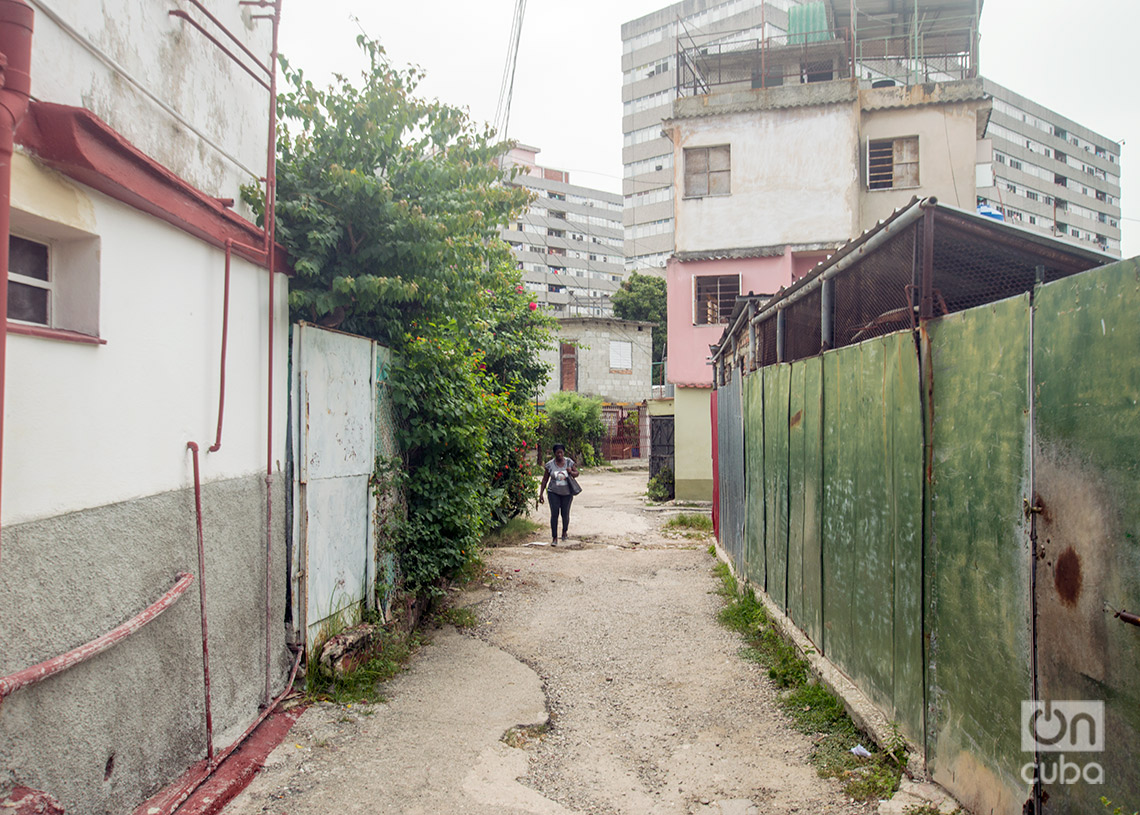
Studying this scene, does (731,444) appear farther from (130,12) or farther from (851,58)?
(851,58)

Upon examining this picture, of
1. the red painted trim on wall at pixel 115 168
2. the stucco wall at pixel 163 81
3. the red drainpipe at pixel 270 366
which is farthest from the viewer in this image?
the red drainpipe at pixel 270 366

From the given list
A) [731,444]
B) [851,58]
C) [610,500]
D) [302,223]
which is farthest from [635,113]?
[302,223]

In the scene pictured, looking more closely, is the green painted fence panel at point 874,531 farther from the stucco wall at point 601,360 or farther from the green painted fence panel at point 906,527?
the stucco wall at point 601,360

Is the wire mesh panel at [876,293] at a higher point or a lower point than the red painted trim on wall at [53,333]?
higher

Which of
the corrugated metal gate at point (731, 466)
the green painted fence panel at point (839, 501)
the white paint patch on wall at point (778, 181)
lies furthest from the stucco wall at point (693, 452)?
the green painted fence panel at point (839, 501)

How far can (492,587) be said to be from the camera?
9.14 metres

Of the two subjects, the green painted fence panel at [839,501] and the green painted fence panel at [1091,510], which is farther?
the green painted fence panel at [839,501]

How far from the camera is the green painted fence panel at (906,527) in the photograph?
3.86 meters

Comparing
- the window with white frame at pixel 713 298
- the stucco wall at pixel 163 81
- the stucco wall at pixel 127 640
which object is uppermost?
the window with white frame at pixel 713 298

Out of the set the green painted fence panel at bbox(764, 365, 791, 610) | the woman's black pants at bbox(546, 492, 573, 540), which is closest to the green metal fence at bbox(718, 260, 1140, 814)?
the green painted fence panel at bbox(764, 365, 791, 610)

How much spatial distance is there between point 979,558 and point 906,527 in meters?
0.75

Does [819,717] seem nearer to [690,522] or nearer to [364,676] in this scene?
[364,676]

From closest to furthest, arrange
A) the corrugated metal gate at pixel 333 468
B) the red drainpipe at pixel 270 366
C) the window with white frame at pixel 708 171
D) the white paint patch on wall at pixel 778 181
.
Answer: the red drainpipe at pixel 270 366 → the corrugated metal gate at pixel 333 468 → the white paint patch on wall at pixel 778 181 → the window with white frame at pixel 708 171

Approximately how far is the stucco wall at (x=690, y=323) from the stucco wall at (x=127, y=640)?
14555 mm
